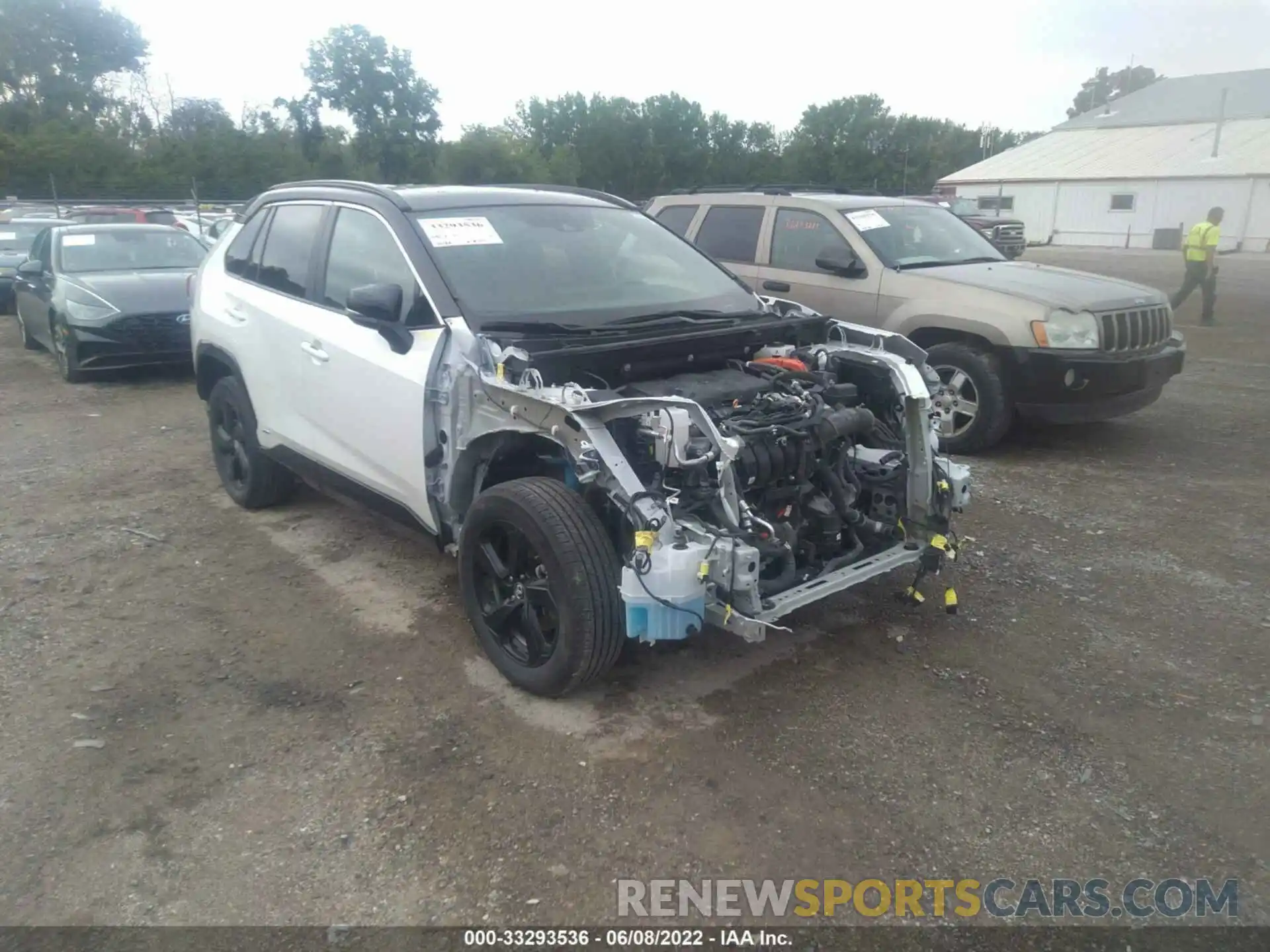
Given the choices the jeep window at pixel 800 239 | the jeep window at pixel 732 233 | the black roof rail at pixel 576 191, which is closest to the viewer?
the black roof rail at pixel 576 191

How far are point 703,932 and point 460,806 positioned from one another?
2.96ft

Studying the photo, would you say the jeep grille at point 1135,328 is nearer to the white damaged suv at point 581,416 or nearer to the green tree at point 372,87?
the white damaged suv at point 581,416

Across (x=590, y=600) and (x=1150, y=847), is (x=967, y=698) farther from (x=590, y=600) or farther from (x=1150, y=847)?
(x=590, y=600)

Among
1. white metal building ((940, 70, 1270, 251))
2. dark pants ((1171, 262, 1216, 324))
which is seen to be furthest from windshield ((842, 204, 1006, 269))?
white metal building ((940, 70, 1270, 251))

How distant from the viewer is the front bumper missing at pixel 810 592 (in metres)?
3.19

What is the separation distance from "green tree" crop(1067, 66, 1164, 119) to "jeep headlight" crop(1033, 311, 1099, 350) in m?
91.9

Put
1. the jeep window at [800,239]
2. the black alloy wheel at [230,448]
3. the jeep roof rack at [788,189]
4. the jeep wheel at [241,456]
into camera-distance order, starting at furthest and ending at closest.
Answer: the jeep roof rack at [788,189], the jeep window at [800,239], the black alloy wheel at [230,448], the jeep wheel at [241,456]

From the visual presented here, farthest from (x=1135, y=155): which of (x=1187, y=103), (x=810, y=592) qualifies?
(x=810, y=592)

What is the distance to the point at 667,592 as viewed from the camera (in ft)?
10.1

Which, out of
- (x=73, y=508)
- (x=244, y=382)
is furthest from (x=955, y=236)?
(x=73, y=508)

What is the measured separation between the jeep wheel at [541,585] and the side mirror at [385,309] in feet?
2.65

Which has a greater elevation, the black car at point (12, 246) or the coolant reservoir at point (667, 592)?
the black car at point (12, 246)

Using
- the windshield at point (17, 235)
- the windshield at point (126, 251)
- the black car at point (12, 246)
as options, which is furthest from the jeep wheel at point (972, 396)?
the windshield at point (17, 235)

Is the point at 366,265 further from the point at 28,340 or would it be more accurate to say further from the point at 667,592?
the point at 28,340
